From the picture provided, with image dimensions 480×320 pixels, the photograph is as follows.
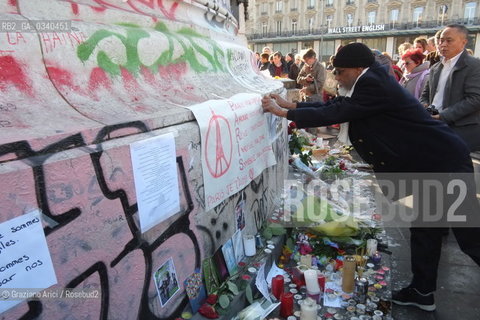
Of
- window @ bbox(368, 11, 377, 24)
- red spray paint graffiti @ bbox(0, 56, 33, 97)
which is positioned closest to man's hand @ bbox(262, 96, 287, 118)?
red spray paint graffiti @ bbox(0, 56, 33, 97)

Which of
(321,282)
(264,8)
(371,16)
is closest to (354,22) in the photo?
(371,16)

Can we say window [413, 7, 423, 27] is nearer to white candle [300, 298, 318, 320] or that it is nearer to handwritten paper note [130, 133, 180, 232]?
white candle [300, 298, 318, 320]

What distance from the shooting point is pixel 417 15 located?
157 ft

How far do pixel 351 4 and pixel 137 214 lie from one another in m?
56.9

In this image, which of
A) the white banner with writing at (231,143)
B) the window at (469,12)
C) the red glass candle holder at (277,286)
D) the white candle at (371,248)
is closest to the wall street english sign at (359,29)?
the window at (469,12)

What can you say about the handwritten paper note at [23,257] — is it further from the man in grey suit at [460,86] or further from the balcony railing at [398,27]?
the balcony railing at [398,27]

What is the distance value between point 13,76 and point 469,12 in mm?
53634

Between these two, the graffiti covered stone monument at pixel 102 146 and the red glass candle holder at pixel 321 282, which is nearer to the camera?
the graffiti covered stone monument at pixel 102 146

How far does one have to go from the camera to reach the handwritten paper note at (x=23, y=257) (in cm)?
129

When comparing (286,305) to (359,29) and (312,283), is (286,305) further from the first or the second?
(359,29)

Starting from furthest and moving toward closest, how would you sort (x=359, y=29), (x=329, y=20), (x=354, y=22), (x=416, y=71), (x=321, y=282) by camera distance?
(x=329, y=20), (x=354, y=22), (x=359, y=29), (x=416, y=71), (x=321, y=282)

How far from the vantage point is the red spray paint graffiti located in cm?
155

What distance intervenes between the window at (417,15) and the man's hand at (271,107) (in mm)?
52661

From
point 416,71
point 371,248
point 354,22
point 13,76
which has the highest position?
point 354,22
